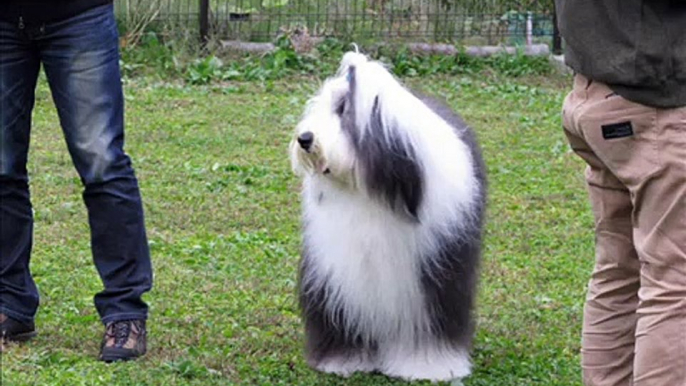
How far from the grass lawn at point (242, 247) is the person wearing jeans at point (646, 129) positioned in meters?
0.95

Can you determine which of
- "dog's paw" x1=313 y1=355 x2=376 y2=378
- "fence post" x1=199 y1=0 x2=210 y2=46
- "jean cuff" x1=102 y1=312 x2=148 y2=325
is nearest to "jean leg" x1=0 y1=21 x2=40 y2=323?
"jean cuff" x1=102 y1=312 x2=148 y2=325

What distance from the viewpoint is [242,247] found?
6027 mm

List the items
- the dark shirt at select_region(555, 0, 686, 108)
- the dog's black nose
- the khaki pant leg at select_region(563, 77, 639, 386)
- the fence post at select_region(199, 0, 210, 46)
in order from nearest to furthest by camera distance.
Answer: the dark shirt at select_region(555, 0, 686, 108) < the khaki pant leg at select_region(563, 77, 639, 386) < the dog's black nose < the fence post at select_region(199, 0, 210, 46)

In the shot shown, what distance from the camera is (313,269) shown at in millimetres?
4426

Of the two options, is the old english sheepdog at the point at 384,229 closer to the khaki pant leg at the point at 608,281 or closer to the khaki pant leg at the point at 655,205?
the khaki pant leg at the point at 608,281

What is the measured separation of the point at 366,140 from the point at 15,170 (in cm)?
124

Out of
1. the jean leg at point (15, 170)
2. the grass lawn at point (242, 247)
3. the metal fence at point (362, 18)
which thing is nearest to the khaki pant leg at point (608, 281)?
the grass lawn at point (242, 247)

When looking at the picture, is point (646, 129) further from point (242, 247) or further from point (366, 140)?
point (242, 247)

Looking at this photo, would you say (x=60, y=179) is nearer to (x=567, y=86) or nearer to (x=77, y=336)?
(x=77, y=336)

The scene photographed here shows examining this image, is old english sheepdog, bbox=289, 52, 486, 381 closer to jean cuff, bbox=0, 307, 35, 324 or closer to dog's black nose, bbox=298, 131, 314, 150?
dog's black nose, bbox=298, 131, 314, 150

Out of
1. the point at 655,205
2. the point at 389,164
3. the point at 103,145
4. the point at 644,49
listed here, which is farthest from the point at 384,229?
the point at 644,49

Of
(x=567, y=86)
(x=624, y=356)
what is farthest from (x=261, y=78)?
(x=624, y=356)

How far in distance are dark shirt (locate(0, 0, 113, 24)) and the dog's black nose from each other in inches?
33.1

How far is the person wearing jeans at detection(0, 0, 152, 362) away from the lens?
4.30 metres
